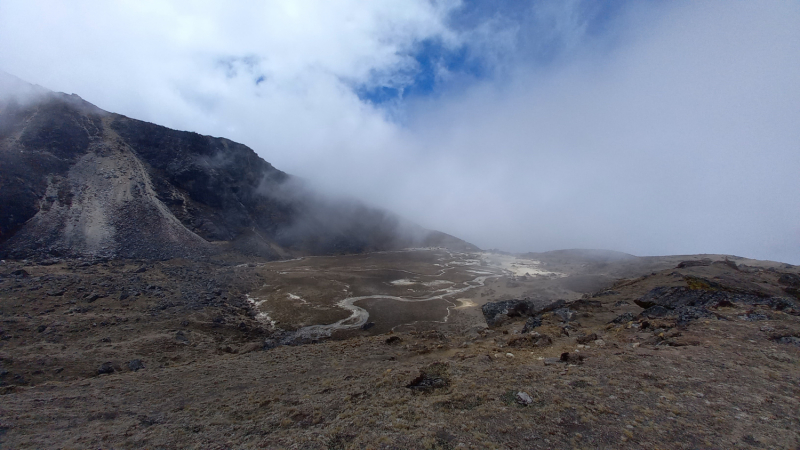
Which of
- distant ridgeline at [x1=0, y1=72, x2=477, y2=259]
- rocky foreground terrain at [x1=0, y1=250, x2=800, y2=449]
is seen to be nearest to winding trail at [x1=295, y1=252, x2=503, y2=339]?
rocky foreground terrain at [x1=0, y1=250, x2=800, y2=449]

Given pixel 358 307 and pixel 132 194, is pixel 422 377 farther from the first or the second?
pixel 132 194

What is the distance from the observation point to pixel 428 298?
41031 millimetres

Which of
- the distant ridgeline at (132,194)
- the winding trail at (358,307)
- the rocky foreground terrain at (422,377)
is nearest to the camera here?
the rocky foreground terrain at (422,377)

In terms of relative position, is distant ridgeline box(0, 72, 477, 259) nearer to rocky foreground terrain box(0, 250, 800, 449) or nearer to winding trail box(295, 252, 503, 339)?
rocky foreground terrain box(0, 250, 800, 449)

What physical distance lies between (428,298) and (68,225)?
5055 cm

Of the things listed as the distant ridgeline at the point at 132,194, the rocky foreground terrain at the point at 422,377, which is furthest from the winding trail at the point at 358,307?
the distant ridgeline at the point at 132,194

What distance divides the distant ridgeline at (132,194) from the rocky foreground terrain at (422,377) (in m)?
18.9

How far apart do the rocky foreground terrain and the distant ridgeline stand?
18923 millimetres

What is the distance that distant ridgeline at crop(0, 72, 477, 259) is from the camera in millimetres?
40000

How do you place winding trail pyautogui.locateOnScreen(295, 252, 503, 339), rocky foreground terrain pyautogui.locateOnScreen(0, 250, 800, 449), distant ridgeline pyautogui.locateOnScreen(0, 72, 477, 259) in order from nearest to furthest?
rocky foreground terrain pyautogui.locateOnScreen(0, 250, 800, 449)
winding trail pyautogui.locateOnScreen(295, 252, 503, 339)
distant ridgeline pyautogui.locateOnScreen(0, 72, 477, 259)

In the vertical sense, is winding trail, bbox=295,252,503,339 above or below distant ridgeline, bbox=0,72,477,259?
below

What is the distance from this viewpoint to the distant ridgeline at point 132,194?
40.0 metres

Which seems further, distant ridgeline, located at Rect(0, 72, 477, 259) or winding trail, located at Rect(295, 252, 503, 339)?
distant ridgeline, located at Rect(0, 72, 477, 259)

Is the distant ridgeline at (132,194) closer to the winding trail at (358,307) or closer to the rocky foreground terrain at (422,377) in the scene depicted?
the rocky foreground terrain at (422,377)
